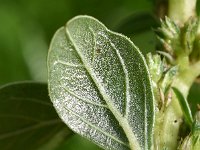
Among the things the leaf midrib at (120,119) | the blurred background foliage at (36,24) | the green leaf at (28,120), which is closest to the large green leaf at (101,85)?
the leaf midrib at (120,119)

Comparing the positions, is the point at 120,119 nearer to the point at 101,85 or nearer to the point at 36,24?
the point at 101,85

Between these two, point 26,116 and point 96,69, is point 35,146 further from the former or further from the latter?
point 96,69

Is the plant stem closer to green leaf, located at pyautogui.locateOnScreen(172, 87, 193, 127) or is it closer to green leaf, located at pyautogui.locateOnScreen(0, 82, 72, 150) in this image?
green leaf, located at pyautogui.locateOnScreen(172, 87, 193, 127)

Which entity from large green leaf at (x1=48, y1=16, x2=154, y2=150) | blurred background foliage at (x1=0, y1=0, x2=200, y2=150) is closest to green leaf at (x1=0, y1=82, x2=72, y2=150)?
large green leaf at (x1=48, y1=16, x2=154, y2=150)

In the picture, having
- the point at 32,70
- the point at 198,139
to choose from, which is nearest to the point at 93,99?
the point at 198,139

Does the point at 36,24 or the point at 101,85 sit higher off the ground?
the point at 101,85

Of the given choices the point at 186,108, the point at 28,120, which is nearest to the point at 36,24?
the point at 28,120

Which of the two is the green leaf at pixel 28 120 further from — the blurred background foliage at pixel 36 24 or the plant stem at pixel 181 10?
the blurred background foliage at pixel 36 24
